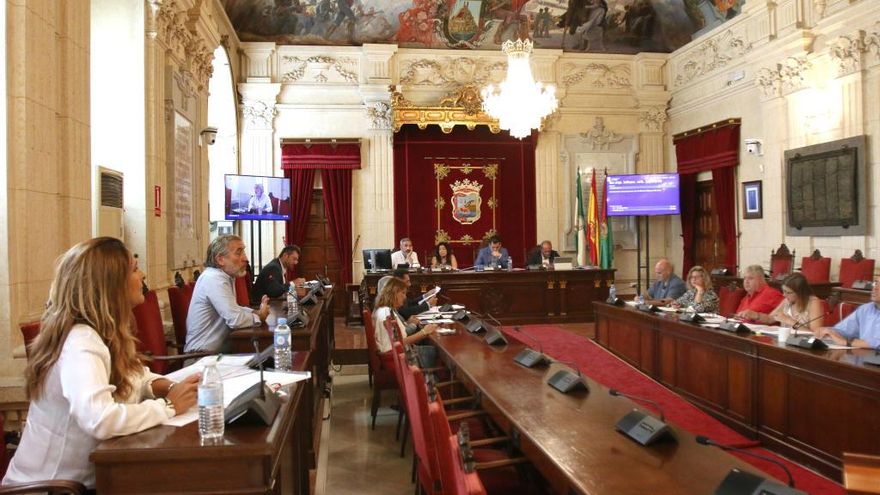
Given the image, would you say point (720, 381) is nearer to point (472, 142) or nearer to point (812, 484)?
point (812, 484)

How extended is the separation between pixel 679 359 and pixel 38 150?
15.6 ft

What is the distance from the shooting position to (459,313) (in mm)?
5836

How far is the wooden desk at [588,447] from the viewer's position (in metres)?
1.92

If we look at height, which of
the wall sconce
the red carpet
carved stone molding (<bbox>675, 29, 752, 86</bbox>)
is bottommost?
the red carpet

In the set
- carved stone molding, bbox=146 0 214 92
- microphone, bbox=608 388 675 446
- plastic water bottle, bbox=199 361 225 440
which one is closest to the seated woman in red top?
microphone, bbox=608 388 675 446

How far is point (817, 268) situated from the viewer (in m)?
8.36

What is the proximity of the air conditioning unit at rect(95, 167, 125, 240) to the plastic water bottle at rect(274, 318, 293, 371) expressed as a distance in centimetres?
250

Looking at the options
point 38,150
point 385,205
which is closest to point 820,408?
point 38,150

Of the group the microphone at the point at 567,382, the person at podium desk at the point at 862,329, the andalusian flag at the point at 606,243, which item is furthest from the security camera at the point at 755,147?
the microphone at the point at 567,382

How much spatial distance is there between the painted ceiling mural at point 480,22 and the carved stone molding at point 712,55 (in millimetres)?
377

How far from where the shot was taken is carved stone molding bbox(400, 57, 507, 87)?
11992 millimetres

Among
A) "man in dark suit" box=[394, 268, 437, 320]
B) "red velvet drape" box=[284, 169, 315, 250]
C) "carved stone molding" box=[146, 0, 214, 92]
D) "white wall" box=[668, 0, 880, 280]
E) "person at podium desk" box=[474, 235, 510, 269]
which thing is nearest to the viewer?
"man in dark suit" box=[394, 268, 437, 320]

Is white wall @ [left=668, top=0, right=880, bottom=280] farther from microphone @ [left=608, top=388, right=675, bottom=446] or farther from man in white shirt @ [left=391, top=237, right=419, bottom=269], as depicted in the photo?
microphone @ [left=608, top=388, right=675, bottom=446]

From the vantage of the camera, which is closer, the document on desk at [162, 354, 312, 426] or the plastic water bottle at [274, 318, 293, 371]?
the document on desk at [162, 354, 312, 426]
